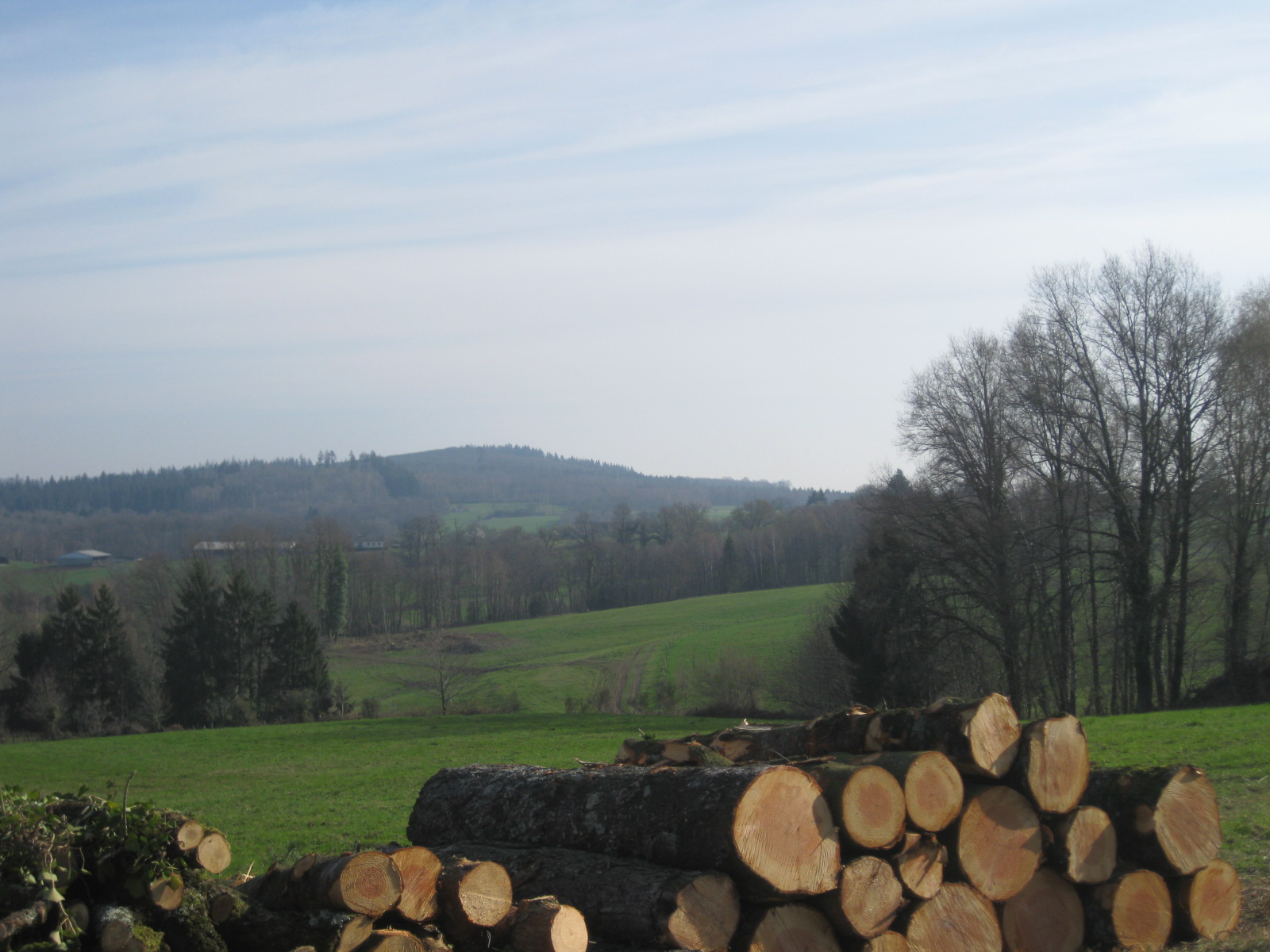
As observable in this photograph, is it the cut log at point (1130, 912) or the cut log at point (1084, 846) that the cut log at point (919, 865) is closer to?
the cut log at point (1084, 846)

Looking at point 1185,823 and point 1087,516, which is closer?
point 1185,823

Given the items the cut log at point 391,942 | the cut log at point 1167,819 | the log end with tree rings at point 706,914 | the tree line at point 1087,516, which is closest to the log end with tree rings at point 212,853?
the cut log at point 391,942

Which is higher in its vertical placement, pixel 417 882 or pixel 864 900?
pixel 417 882

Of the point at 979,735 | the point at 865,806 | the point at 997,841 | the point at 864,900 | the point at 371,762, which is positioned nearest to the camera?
the point at 864,900

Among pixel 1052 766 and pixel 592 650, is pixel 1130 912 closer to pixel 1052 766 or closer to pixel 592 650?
pixel 1052 766

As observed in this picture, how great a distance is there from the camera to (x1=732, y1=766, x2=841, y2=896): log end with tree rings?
18.1ft

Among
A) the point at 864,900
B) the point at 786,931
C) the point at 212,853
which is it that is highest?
the point at 212,853

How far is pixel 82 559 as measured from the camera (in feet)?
422

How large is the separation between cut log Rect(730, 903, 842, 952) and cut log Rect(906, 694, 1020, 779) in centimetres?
155

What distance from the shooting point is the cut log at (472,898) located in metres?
5.16

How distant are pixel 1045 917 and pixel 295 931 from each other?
201 inches

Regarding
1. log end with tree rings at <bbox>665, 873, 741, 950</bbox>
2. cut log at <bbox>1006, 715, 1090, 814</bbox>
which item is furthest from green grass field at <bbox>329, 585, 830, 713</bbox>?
log end with tree rings at <bbox>665, 873, 741, 950</bbox>

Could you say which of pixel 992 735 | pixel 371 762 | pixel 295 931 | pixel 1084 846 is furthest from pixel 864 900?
pixel 371 762

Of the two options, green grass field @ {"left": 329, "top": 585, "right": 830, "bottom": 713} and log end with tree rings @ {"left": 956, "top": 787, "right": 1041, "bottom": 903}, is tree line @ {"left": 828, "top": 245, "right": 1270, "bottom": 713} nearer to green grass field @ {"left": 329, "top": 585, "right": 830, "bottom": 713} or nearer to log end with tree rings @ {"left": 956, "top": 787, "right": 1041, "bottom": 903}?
green grass field @ {"left": 329, "top": 585, "right": 830, "bottom": 713}
